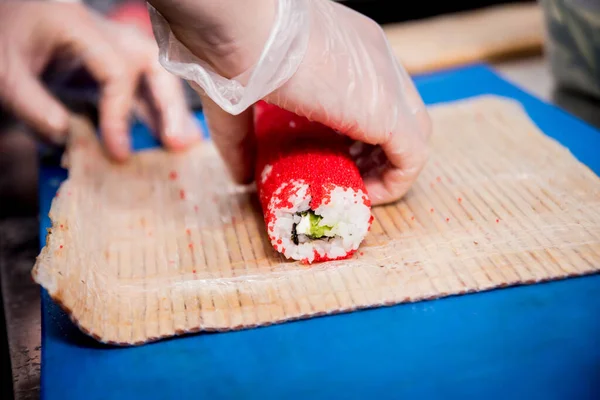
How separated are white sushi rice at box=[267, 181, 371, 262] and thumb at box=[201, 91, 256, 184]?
0.27 meters

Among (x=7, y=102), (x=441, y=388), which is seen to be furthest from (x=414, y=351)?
(x=7, y=102)

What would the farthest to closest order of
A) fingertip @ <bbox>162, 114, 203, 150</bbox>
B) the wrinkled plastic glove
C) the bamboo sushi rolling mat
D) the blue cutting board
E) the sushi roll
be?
the bamboo sushi rolling mat
fingertip @ <bbox>162, 114, 203, 150</bbox>
the sushi roll
the wrinkled plastic glove
the blue cutting board

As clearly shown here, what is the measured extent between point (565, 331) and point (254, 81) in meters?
0.89

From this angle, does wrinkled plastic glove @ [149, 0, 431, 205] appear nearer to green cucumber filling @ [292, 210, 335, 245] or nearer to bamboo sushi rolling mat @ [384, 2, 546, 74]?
green cucumber filling @ [292, 210, 335, 245]

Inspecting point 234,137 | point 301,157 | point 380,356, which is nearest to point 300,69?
point 301,157

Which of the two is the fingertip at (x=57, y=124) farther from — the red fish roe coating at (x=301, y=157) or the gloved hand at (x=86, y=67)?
the red fish roe coating at (x=301, y=157)

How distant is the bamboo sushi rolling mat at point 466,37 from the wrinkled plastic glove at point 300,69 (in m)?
1.46

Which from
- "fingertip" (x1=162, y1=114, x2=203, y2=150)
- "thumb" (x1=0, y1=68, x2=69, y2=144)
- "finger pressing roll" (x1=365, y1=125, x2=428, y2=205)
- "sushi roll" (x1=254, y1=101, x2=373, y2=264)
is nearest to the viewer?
"sushi roll" (x1=254, y1=101, x2=373, y2=264)

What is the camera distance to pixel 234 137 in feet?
5.84

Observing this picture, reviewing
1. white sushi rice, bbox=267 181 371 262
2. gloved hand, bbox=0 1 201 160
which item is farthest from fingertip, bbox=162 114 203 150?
white sushi rice, bbox=267 181 371 262

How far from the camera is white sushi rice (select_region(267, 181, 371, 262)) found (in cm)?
155

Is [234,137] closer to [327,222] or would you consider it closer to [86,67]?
[327,222]

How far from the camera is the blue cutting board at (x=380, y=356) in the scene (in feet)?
4.06

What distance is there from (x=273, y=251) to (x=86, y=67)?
1.21 metres
